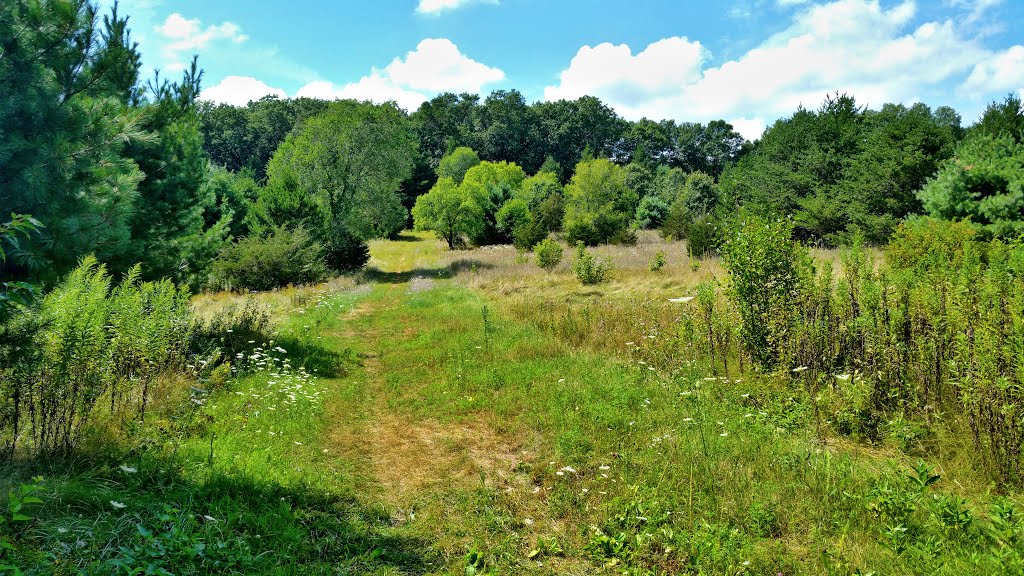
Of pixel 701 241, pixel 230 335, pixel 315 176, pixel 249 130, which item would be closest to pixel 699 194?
pixel 701 241

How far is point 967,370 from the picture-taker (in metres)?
4.95

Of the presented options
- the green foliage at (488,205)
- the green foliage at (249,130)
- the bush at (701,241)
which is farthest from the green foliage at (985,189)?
the green foliage at (249,130)

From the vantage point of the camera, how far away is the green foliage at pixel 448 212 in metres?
36.5

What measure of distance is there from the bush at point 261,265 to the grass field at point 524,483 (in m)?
11.5

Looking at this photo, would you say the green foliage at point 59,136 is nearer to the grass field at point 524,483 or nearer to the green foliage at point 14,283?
the green foliage at point 14,283

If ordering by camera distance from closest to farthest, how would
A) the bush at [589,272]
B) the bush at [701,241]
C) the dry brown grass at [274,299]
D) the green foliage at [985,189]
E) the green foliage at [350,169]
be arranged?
the dry brown grass at [274,299] → the green foliage at [985,189] → the bush at [589,272] → the bush at [701,241] → the green foliage at [350,169]

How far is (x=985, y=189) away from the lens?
15.8m

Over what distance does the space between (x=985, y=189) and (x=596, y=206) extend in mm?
24376

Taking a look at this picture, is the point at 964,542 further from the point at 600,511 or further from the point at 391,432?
the point at 391,432

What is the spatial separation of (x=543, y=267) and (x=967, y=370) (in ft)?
58.4

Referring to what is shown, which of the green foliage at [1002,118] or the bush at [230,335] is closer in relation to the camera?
the bush at [230,335]

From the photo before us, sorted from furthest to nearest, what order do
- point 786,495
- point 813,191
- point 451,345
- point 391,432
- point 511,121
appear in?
1. point 511,121
2. point 813,191
3. point 451,345
4. point 391,432
5. point 786,495

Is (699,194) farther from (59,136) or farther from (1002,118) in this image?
(59,136)

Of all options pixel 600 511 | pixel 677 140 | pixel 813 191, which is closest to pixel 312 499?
pixel 600 511
